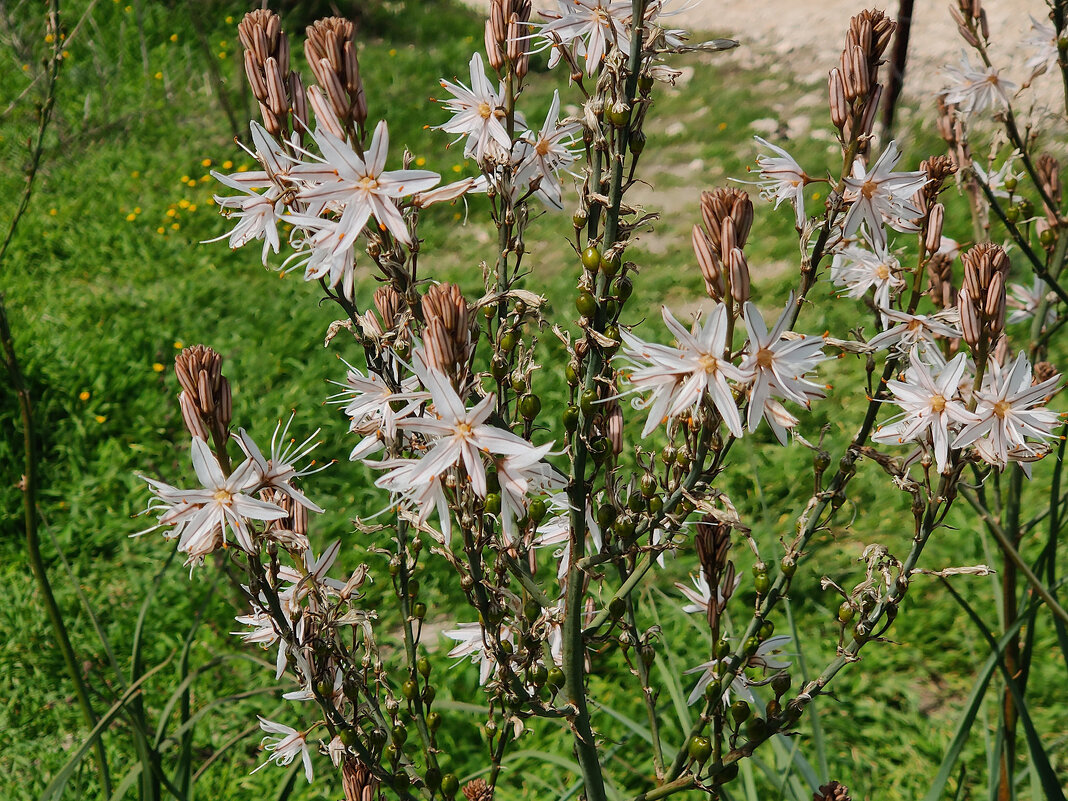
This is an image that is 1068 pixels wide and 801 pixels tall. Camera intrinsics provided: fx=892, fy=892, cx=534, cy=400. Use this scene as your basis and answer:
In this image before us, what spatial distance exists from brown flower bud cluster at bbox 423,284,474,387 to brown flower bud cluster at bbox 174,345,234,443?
0.28 m

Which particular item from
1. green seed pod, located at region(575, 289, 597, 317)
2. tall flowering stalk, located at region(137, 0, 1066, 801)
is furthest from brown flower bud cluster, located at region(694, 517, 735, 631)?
green seed pod, located at region(575, 289, 597, 317)

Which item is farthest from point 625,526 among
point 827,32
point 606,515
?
point 827,32

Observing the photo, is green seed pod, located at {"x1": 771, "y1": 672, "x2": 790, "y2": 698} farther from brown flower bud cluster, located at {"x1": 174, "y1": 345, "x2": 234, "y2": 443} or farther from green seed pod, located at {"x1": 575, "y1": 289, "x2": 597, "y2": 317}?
brown flower bud cluster, located at {"x1": 174, "y1": 345, "x2": 234, "y2": 443}

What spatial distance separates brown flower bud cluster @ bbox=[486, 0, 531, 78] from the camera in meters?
1.14

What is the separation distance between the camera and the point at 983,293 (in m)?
1.10

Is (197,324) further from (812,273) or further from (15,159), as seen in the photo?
(812,273)

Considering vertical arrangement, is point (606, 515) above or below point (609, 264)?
below

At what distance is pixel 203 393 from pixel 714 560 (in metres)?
0.72

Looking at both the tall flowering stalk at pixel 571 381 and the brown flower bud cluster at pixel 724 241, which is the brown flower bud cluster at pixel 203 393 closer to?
the tall flowering stalk at pixel 571 381

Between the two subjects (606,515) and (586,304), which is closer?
(586,304)

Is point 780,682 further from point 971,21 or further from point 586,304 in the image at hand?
point 971,21

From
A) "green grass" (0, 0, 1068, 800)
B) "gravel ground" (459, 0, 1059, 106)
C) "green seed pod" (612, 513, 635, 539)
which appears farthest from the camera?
"gravel ground" (459, 0, 1059, 106)

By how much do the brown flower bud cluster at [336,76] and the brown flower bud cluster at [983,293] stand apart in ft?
2.50

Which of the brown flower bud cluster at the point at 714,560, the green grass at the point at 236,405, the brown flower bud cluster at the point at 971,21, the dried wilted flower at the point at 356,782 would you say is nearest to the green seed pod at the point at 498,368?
the brown flower bud cluster at the point at 714,560
